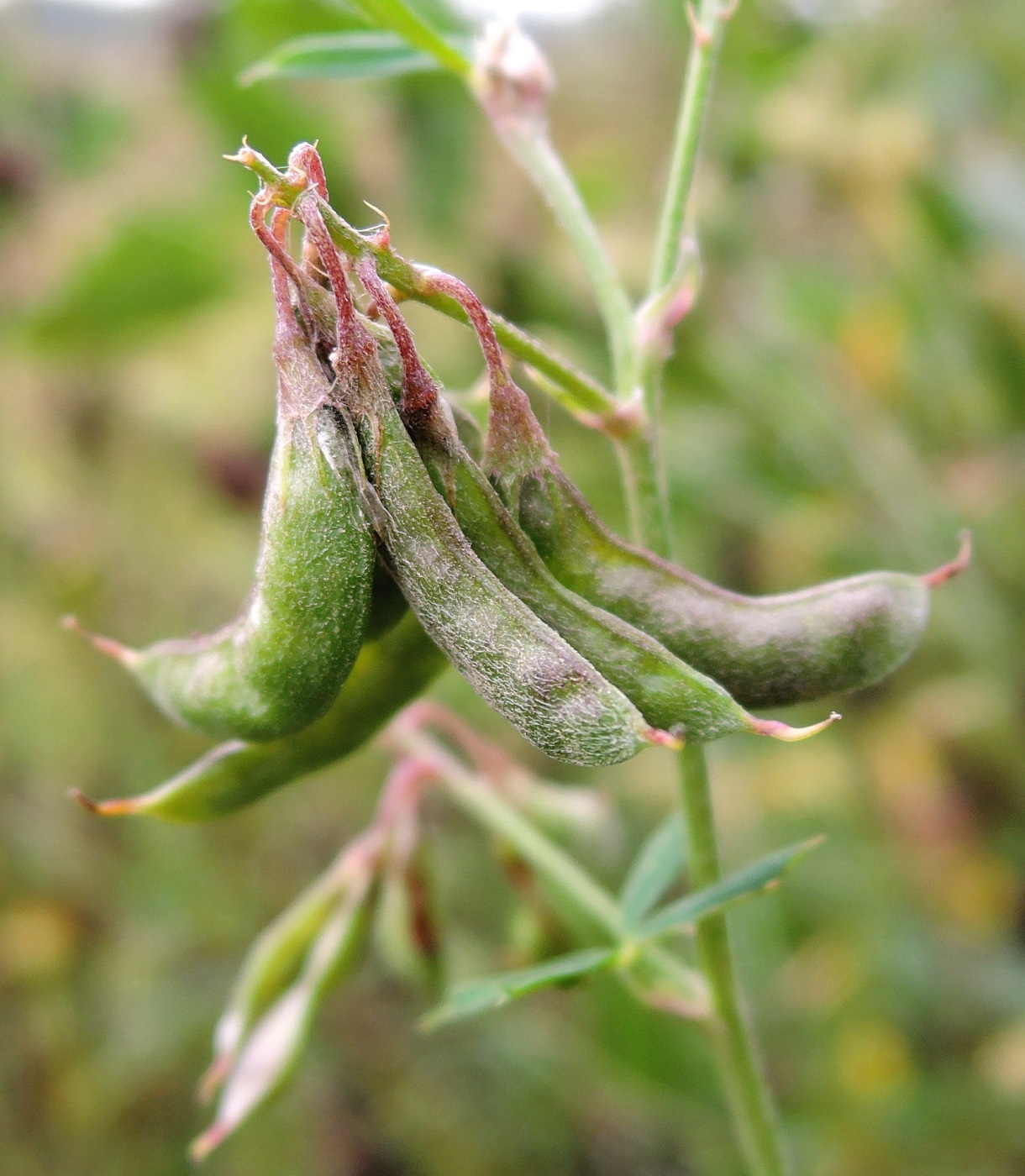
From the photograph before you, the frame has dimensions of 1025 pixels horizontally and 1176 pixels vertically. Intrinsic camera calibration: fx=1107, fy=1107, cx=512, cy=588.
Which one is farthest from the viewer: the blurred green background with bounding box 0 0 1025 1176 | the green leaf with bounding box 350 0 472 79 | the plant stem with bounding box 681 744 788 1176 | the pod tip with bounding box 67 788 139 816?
the blurred green background with bounding box 0 0 1025 1176

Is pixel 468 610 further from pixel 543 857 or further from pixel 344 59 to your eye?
pixel 344 59

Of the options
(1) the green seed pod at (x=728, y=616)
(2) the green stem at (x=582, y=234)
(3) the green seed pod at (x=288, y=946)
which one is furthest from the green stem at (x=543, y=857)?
(2) the green stem at (x=582, y=234)

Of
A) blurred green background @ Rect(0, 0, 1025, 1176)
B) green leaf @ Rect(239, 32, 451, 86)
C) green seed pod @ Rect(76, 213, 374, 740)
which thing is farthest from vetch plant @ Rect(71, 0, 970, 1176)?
blurred green background @ Rect(0, 0, 1025, 1176)

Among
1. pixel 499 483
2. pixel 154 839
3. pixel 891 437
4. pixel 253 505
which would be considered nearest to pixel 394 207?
pixel 253 505

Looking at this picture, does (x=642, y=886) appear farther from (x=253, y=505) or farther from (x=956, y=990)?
(x=253, y=505)

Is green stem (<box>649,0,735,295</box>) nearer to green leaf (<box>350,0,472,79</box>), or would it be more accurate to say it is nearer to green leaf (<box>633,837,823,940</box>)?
green leaf (<box>350,0,472,79</box>)

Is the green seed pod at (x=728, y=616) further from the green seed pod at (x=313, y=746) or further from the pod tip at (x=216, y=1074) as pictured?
the pod tip at (x=216, y=1074)
